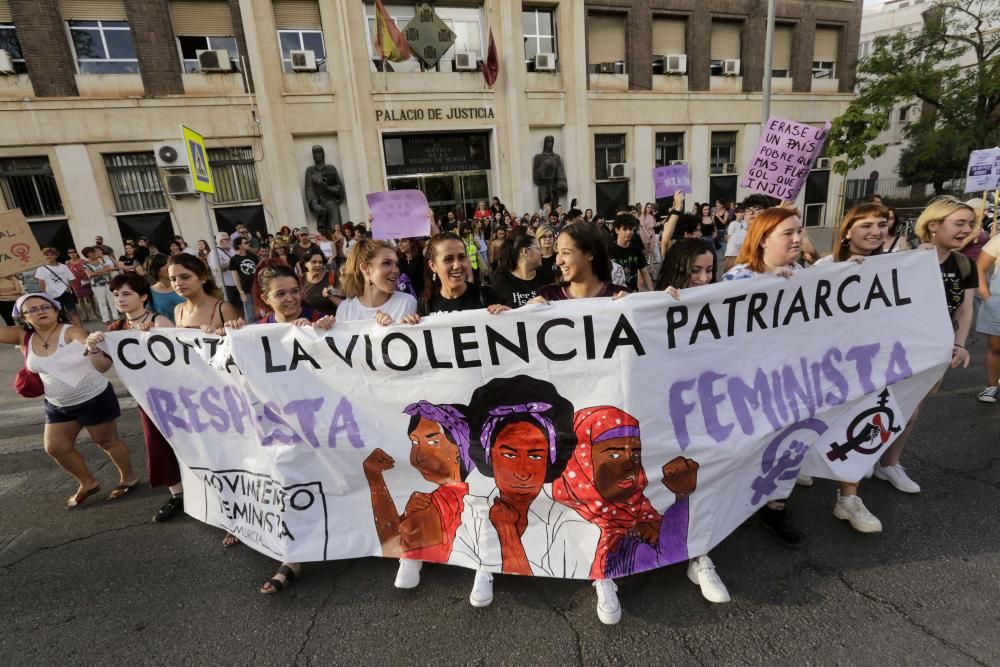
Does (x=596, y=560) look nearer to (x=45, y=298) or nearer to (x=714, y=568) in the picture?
(x=714, y=568)

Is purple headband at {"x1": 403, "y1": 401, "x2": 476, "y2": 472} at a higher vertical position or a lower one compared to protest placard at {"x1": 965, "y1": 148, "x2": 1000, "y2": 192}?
lower

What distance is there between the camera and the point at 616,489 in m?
2.34

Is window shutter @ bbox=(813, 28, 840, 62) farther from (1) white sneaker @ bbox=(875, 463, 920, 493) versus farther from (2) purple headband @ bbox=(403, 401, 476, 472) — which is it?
(2) purple headband @ bbox=(403, 401, 476, 472)

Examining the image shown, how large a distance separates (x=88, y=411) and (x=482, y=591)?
122 inches

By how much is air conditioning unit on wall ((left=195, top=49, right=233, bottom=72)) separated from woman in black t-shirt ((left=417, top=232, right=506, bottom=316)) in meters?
13.5

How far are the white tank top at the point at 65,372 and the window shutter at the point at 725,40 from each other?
20.3 meters

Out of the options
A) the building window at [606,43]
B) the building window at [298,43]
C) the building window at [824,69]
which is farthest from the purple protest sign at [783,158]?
the building window at [824,69]

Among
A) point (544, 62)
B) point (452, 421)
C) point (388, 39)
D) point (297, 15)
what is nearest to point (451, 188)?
point (388, 39)

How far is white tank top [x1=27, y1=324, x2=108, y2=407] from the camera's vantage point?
3260 mm

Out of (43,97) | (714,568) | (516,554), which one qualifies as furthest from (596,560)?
(43,97)

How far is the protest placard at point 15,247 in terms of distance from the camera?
6.48 meters

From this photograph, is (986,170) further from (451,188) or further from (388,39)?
(388,39)

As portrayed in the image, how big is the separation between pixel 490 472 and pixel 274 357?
130cm

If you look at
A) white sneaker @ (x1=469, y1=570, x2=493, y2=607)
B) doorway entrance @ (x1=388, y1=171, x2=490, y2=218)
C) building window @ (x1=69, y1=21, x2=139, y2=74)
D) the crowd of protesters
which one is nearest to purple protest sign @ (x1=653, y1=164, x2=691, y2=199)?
the crowd of protesters
